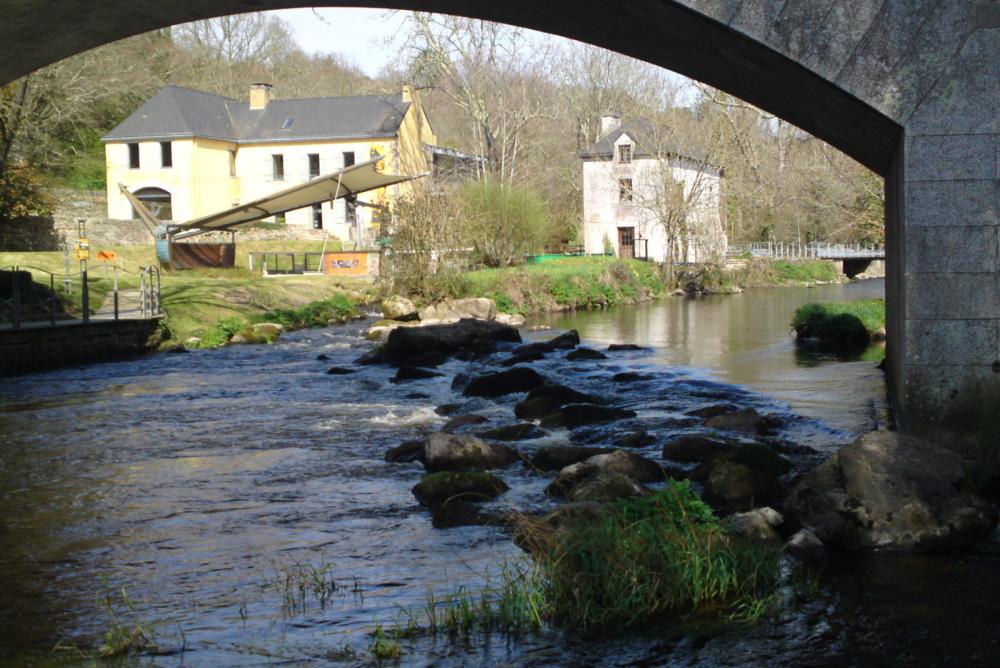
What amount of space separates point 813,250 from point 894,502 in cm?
5038

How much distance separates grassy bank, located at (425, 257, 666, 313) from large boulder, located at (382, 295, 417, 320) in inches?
88.7

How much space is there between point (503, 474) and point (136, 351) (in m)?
13.6

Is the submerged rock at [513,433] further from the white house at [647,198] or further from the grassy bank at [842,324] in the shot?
the white house at [647,198]

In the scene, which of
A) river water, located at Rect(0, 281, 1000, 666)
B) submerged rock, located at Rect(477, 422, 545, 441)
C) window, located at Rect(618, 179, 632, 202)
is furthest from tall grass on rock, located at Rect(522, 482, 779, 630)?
window, located at Rect(618, 179, 632, 202)

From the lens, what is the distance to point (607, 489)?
26.3ft

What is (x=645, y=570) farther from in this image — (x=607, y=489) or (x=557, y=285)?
(x=557, y=285)

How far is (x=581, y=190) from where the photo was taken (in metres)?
57.3

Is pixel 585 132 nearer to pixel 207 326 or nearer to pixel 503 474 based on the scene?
pixel 207 326

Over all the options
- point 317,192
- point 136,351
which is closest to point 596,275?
point 317,192

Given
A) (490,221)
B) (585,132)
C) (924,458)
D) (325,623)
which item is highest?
(585,132)

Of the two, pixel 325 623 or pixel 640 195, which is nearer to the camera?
pixel 325 623

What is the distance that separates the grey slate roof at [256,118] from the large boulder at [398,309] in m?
24.1

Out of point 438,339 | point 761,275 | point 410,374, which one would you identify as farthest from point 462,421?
point 761,275

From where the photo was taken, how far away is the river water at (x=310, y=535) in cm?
578
